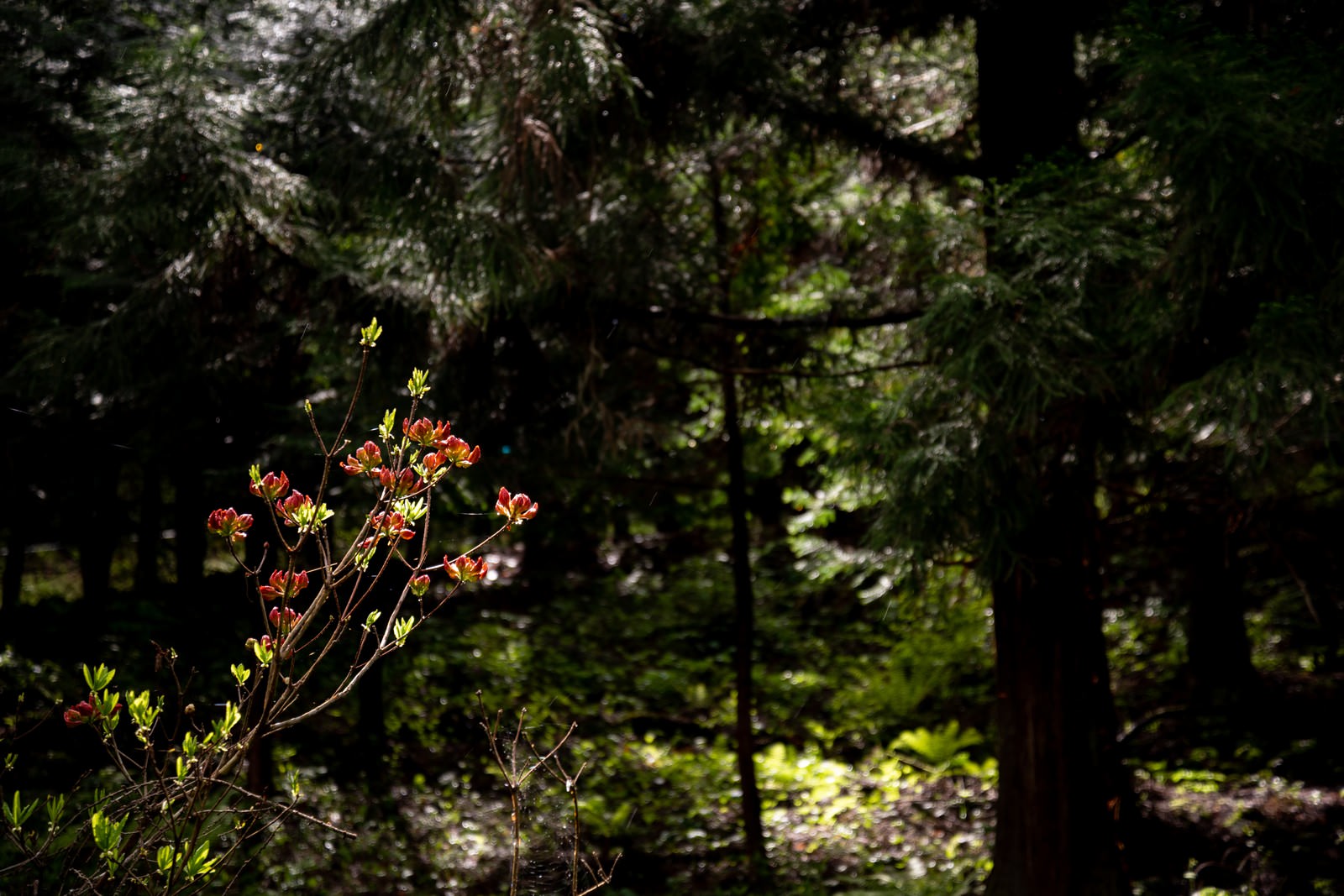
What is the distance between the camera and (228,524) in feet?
6.02

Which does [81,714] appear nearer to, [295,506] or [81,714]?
[81,714]

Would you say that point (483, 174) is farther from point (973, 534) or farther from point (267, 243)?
point (973, 534)

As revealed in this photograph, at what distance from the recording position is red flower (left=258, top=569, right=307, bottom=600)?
5.93 ft

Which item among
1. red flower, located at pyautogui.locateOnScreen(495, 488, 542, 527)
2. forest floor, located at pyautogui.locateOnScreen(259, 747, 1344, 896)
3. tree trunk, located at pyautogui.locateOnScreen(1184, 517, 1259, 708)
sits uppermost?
tree trunk, located at pyautogui.locateOnScreen(1184, 517, 1259, 708)

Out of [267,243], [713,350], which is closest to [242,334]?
[267,243]

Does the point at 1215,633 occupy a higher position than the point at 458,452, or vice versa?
the point at 1215,633

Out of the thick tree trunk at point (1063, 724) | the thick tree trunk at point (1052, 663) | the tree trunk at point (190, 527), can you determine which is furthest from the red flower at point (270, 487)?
the tree trunk at point (190, 527)

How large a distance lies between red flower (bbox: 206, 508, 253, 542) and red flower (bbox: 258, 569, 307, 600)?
0.11 m

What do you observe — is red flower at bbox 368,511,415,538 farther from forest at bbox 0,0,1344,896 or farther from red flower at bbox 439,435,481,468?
red flower at bbox 439,435,481,468

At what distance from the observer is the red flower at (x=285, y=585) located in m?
1.81

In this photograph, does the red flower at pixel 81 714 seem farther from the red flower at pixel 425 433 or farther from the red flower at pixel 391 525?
the red flower at pixel 425 433

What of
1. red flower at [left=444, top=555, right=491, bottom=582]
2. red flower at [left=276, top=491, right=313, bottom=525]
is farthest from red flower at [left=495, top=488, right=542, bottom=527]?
red flower at [left=276, top=491, right=313, bottom=525]

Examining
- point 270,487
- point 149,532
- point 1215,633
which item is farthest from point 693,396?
point 270,487

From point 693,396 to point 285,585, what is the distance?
19.7 ft
